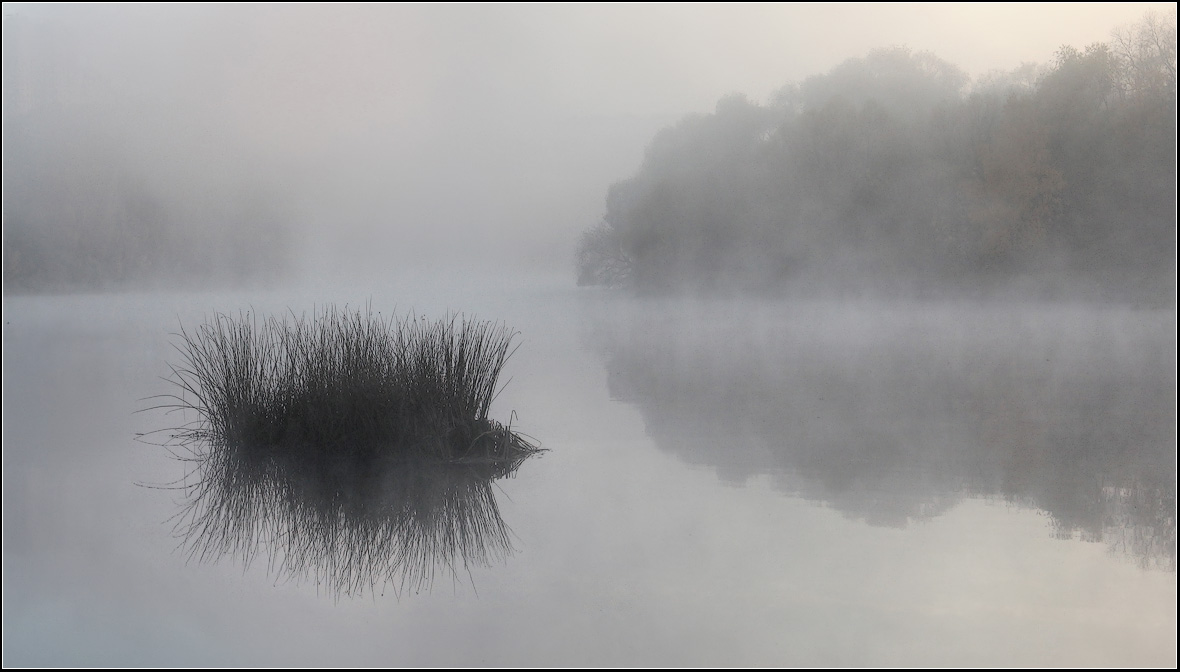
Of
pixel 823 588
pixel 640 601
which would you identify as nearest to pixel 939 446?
pixel 823 588

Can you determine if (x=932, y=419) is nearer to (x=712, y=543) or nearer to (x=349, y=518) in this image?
(x=712, y=543)

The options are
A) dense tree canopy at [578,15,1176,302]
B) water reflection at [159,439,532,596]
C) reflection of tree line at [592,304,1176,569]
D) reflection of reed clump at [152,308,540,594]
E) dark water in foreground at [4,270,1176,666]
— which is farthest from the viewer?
dense tree canopy at [578,15,1176,302]

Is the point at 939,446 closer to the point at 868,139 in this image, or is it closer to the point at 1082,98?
the point at 1082,98

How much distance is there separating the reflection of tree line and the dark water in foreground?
2 centimetres

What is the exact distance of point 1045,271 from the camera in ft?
50.1

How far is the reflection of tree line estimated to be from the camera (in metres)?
3.42

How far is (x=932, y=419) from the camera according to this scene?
16.9 feet

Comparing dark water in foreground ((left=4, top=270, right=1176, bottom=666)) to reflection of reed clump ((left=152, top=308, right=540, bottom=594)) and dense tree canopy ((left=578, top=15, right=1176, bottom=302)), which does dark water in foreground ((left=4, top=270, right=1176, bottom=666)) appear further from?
dense tree canopy ((left=578, top=15, right=1176, bottom=302))

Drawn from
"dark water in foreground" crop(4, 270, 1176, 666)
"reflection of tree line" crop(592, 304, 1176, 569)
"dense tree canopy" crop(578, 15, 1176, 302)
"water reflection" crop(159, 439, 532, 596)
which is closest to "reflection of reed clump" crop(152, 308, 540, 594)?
"water reflection" crop(159, 439, 532, 596)

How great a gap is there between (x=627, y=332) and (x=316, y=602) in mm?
9983

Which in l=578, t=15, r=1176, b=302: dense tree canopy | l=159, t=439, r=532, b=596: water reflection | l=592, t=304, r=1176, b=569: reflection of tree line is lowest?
l=159, t=439, r=532, b=596: water reflection

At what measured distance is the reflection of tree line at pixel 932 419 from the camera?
11.2 feet

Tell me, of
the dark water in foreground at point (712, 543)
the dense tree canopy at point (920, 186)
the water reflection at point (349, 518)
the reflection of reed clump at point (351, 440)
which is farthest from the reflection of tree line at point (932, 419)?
the dense tree canopy at point (920, 186)

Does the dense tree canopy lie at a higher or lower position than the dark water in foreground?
higher
